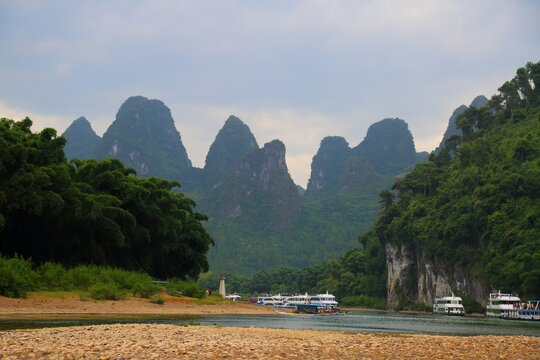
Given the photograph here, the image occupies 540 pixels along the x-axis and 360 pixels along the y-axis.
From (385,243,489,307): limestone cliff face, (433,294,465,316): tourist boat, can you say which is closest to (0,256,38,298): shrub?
(433,294,465,316): tourist boat

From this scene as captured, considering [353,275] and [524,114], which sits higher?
[524,114]

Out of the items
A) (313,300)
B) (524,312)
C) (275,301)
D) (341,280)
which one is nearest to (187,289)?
(524,312)

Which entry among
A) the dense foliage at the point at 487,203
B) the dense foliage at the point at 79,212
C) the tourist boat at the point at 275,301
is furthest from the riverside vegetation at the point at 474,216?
the dense foliage at the point at 79,212

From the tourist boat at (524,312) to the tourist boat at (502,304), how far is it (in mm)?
171

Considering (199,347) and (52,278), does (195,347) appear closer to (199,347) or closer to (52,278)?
(199,347)

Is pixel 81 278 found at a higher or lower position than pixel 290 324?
higher

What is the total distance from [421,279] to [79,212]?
72750 millimetres

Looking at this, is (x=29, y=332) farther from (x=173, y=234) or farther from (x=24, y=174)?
(x=173, y=234)

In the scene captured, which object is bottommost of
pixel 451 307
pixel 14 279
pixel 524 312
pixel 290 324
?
pixel 451 307

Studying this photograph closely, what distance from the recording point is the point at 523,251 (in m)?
59.0

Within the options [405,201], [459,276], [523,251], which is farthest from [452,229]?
[405,201]

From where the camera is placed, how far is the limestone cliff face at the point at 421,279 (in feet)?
240

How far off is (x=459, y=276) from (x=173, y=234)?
49.2 metres

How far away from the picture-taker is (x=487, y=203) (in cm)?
6994
